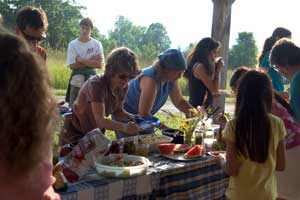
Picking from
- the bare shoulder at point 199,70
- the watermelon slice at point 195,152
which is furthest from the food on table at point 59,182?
the bare shoulder at point 199,70

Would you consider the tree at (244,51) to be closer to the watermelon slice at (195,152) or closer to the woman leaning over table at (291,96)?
the woman leaning over table at (291,96)

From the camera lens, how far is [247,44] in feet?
53.5

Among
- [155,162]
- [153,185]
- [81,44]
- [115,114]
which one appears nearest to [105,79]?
[115,114]

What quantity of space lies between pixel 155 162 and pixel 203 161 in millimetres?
278

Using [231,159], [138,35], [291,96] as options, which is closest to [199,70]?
[291,96]

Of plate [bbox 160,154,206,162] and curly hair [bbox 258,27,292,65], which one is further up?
curly hair [bbox 258,27,292,65]

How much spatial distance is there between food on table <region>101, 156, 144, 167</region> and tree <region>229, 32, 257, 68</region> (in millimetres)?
13548

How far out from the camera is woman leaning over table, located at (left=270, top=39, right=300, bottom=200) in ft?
8.13

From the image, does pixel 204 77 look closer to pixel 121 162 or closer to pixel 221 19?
pixel 221 19

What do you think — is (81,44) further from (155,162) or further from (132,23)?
(132,23)

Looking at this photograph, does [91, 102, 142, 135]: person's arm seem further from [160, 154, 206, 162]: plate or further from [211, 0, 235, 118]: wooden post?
[211, 0, 235, 118]: wooden post

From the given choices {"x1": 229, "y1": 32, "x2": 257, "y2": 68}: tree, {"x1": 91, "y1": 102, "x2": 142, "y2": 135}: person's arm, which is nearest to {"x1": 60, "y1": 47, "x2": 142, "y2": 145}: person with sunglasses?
{"x1": 91, "y1": 102, "x2": 142, "y2": 135}: person's arm

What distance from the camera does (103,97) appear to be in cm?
229

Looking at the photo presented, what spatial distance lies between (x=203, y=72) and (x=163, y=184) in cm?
163
